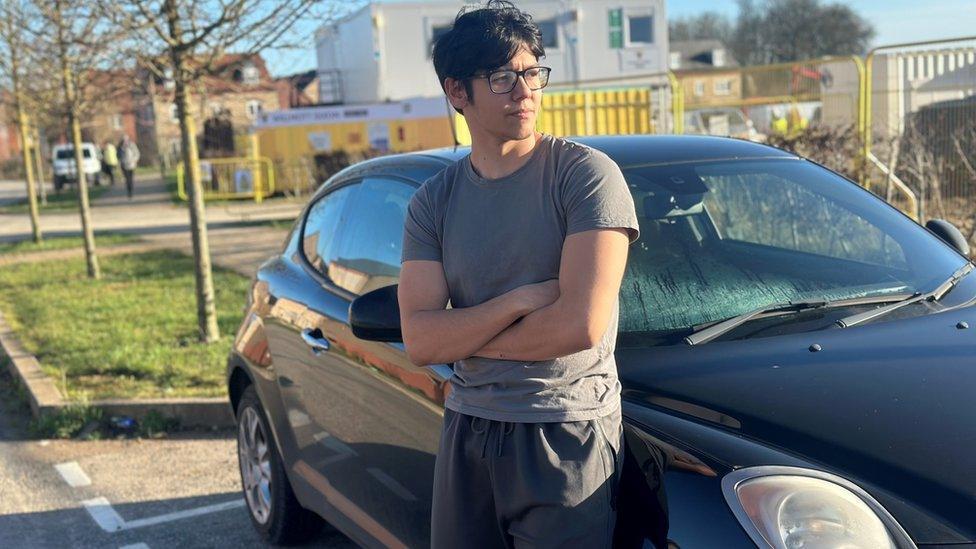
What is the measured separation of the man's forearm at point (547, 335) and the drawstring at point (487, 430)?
0.15 meters

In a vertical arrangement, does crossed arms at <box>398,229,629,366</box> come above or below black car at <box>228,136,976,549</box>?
above

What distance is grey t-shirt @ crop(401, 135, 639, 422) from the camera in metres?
2.21

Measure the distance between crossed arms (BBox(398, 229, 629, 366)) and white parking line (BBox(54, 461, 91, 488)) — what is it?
401 cm

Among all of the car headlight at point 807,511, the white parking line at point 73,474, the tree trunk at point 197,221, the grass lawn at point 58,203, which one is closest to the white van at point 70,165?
the grass lawn at point 58,203

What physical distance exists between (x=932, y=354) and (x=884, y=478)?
66 centimetres

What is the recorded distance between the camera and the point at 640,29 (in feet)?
94.2

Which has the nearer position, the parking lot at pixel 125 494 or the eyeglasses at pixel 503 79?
the eyeglasses at pixel 503 79

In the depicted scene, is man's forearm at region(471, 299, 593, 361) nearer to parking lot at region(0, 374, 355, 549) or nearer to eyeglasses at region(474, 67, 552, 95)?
eyeglasses at region(474, 67, 552, 95)

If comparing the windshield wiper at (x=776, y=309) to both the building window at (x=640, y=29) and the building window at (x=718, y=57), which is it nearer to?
the building window at (x=640, y=29)

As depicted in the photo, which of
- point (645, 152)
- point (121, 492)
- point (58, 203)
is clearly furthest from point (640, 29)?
point (645, 152)

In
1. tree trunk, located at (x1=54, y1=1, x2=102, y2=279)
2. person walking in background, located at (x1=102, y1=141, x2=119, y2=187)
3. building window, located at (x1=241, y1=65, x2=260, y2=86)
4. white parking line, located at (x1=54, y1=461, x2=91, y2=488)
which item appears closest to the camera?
white parking line, located at (x1=54, y1=461, x2=91, y2=488)

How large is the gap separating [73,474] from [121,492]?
51 cm

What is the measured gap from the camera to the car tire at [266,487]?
4391 mm

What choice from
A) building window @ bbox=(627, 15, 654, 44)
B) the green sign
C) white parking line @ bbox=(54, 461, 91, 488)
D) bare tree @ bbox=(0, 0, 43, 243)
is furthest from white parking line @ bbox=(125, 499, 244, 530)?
building window @ bbox=(627, 15, 654, 44)
